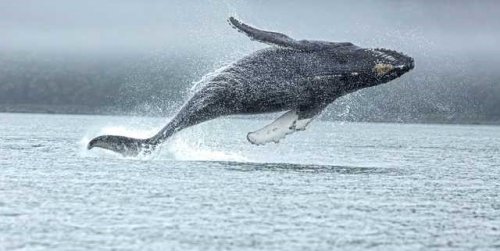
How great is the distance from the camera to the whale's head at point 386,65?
1266 inches

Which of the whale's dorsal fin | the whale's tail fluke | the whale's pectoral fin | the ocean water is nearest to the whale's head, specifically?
the whale's dorsal fin

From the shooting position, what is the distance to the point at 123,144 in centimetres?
3288

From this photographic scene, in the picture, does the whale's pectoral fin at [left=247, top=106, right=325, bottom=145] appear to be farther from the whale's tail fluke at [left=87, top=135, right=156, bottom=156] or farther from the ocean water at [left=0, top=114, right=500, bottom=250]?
the whale's tail fluke at [left=87, top=135, right=156, bottom=156]

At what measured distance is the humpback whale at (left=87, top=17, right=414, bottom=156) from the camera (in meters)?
32.1

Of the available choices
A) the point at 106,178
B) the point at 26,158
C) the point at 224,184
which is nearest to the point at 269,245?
the point at 224,184

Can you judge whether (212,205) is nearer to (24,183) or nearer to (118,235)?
(118,235)

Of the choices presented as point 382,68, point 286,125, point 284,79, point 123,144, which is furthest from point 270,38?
point 123,144

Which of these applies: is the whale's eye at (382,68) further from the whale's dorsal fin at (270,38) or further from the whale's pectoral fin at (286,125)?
the whale's pectoral fin at (286,125)

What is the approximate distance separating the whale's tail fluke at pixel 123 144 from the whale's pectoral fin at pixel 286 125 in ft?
11.7

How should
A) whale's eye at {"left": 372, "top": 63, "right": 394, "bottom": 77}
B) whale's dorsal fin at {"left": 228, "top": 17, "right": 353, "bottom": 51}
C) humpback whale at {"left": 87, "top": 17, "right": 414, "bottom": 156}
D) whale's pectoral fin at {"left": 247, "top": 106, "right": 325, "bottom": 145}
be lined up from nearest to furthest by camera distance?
whale's dorsal fin at {"left": 228, "top": 17, "right": 353, "bottom": 51}, humpback whale at {"left": 87, "top": 17, "right": 414, "bottom": 156}, whale's eye at {"left": 372, "top": 63, "right": 394, "bottom": 77}, whale's pectoral fin at {"left": 247, "top": 106, "right": 325, "bottom": 145}

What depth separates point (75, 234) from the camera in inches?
874

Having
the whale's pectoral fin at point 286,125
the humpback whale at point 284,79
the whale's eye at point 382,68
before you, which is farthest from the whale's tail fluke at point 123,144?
the whale's eye at point 382,68

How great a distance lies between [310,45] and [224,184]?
5.19m

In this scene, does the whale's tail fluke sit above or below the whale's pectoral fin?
below
